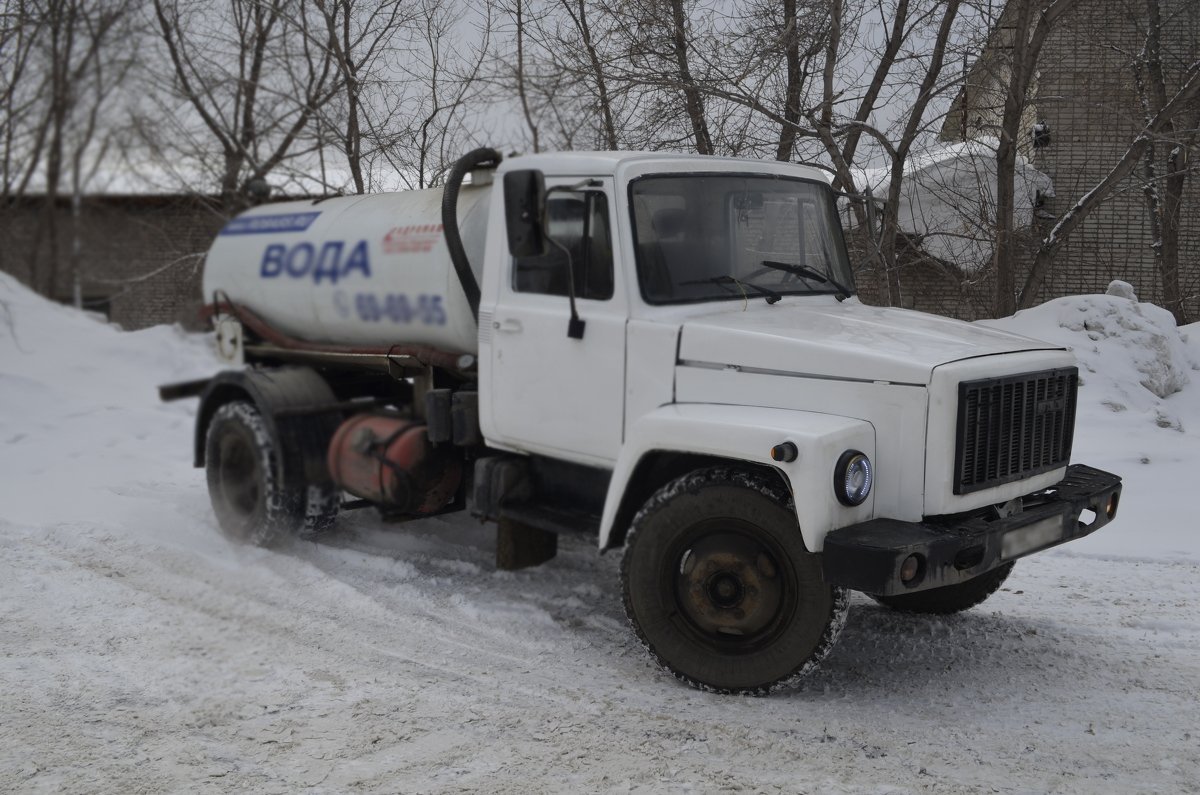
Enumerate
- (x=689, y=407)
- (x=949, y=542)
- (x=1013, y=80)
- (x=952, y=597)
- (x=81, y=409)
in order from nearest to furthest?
(x=949, y=542) < (x=689, y=407) < (x=952, y=597) < (x=1013, y=80) < (x=81, y=409)

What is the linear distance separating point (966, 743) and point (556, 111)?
8153 mm

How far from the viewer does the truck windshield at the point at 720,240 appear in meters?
5.05

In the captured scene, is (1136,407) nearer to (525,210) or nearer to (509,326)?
(509,326)

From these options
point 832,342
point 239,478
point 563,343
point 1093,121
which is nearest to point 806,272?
point 832,342

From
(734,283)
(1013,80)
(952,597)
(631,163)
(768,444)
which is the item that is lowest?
(952,597)

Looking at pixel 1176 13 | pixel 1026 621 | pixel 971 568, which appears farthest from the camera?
pixel 1176 13

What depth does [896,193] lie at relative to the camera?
1013 centimetres

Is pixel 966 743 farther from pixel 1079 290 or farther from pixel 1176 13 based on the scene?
pixel 1176 13

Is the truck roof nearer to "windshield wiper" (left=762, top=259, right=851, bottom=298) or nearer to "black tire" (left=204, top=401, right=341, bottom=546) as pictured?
"windshield wiper" (left=762, top=259, right=851, bottom=298)

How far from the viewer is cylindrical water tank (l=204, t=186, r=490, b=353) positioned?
5977 millimetres

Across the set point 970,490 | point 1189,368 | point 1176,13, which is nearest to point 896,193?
point 1189,368

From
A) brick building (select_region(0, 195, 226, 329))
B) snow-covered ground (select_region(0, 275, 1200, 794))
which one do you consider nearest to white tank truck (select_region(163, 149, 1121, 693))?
snow-covered ground (select_region(0, 275, 1200, 794))

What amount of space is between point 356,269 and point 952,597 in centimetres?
375

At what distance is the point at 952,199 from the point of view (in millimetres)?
10430
